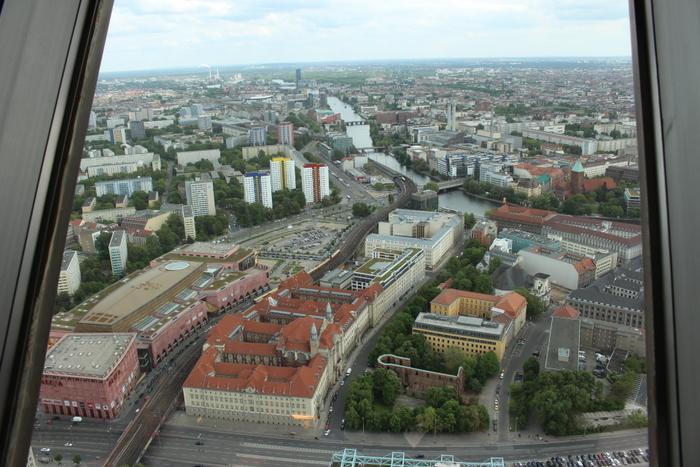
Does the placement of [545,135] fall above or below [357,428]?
above

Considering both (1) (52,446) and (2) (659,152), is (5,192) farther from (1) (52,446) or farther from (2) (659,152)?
(1) (52,446)

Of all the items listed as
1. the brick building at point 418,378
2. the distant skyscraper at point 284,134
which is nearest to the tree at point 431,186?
the distant skyscraper at point 284,134

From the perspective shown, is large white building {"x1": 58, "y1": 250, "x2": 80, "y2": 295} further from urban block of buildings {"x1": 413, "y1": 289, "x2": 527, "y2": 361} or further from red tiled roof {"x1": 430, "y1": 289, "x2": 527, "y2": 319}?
red tiled roof {"x1": 430, "y1": 289, "x2": 527, "y2": 319}

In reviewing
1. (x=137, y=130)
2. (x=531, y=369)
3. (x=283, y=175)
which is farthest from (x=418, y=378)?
(x=137, y=130)

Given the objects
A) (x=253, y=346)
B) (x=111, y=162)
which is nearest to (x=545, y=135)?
(x=111, y=162)

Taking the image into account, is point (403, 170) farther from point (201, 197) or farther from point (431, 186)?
point (201, 197)

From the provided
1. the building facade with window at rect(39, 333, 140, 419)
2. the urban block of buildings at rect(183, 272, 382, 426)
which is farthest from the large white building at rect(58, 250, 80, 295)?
the urban block of buildings at rect(183, 272, 382, 426)

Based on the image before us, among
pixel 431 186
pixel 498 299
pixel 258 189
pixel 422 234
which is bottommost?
pixel 498 299
